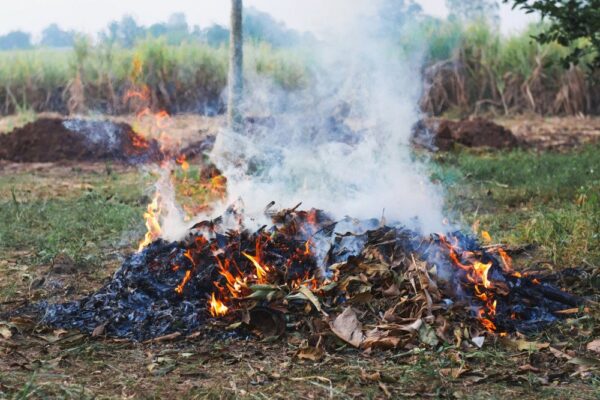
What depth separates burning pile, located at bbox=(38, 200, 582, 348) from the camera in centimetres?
450

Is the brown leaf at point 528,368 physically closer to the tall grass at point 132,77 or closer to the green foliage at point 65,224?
the green foliage at point 65,224

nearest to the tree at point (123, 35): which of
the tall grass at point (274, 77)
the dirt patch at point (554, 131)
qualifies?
the tall grass at point (274, 77)

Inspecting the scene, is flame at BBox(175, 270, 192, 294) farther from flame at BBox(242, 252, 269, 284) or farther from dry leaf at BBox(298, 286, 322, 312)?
dry leaf at BBox(298, 286, 322, 312)

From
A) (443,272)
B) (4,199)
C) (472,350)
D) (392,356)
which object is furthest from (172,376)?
(4,199)

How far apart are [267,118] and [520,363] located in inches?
420

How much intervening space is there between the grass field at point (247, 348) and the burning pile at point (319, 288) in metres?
0.17

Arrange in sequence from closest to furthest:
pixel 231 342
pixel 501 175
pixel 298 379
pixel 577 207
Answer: pixel 298 379 → pixel 231 342 → pixel 577 207 → pixel 501 175

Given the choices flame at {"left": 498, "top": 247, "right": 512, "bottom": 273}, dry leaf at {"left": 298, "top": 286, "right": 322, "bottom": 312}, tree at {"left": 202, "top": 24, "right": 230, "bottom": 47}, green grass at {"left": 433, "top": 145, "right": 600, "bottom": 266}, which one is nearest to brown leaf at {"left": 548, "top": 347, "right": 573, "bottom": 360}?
flame at {"left": 498, "top": 247, "right": 512, "bottom": 273}

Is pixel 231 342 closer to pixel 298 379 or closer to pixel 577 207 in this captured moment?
pixel 298 379

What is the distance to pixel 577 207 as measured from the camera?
7484 mm

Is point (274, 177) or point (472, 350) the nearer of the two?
point (472, 350)

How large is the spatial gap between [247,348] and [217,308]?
0.49 meters

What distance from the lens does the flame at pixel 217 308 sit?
471 centimetres

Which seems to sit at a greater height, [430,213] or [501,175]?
[430,213]
